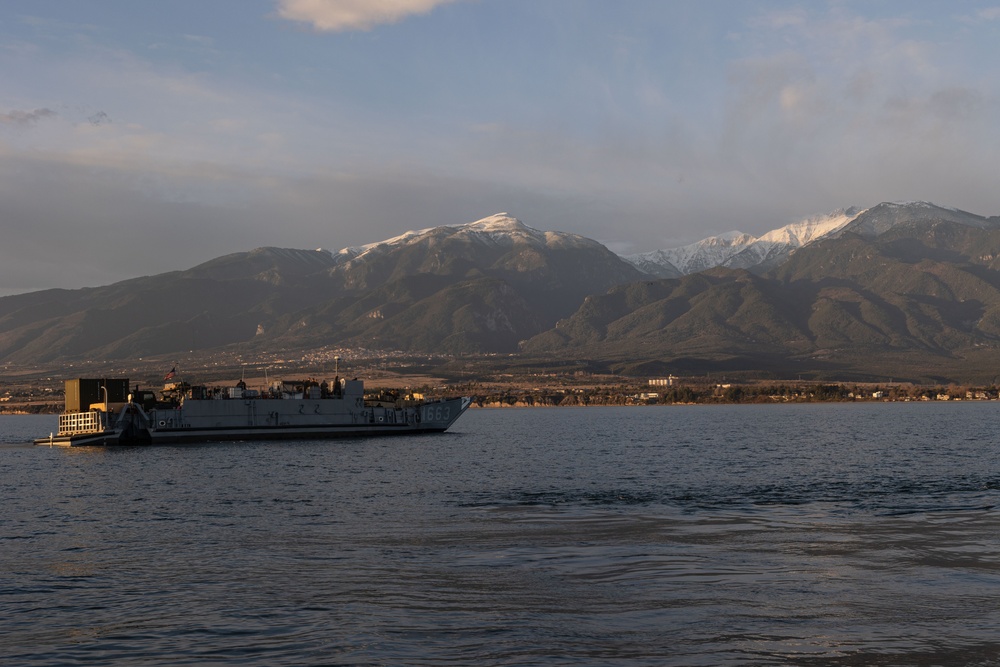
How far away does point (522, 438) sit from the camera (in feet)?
465

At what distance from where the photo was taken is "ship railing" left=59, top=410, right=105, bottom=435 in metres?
133

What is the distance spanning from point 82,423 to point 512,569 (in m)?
114

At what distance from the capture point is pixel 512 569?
1407 inches

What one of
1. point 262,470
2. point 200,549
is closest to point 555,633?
point 200,549

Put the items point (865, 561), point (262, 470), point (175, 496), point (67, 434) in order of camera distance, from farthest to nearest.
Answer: point (67, 434) → point (262, 470) → point (175, 496) → point (865, 561)

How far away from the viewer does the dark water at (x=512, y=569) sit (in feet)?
84.7

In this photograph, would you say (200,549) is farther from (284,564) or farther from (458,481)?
(458,481)

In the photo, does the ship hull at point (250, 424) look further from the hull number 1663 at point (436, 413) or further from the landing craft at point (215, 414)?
the hull number 1663 at point (436, 413)

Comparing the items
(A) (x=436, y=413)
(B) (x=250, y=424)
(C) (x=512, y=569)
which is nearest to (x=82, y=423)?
(B) (x=250, y=424)

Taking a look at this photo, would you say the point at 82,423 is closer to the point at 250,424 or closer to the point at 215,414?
the point at 215,414

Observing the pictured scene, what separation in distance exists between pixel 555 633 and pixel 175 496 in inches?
1722

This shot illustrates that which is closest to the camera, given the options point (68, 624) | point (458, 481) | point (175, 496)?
point (68, 624)

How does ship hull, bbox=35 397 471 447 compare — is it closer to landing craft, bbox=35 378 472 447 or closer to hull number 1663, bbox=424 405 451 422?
landing craft, bbox=35 378 472 447

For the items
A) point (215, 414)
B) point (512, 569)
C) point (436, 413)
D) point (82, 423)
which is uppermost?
point (215, 414)
